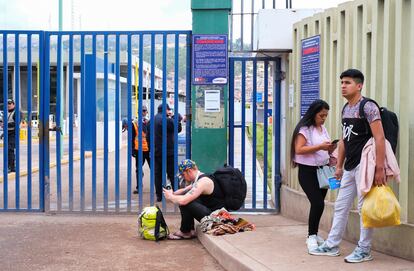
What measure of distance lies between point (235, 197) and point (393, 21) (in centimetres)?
275

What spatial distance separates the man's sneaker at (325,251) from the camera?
5772 millimetres

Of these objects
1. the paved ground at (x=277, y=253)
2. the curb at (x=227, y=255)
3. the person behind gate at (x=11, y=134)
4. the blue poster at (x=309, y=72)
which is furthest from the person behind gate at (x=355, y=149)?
the person behind gate at (x=11, y=134)

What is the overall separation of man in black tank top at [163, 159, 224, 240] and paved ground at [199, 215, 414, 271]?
0.97 ft

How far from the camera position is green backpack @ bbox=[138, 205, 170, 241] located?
23.8 feet

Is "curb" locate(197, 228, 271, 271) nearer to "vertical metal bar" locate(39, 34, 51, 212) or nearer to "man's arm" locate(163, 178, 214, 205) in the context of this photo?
"man's arm" locate(163, 178, 214, 205)

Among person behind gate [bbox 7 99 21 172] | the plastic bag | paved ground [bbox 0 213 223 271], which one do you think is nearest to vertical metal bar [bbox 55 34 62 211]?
paved ground [bbox 0 213 223 271]

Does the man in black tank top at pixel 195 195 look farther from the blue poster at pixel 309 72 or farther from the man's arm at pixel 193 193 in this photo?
the blue poster at pixel 309 72

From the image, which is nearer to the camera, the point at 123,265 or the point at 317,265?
the point at 317,265

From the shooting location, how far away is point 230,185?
284 inches

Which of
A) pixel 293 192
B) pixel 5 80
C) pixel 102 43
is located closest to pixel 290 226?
pixel 293 192

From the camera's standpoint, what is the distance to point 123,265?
6195 mm

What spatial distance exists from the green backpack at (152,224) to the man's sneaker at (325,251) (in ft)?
6.88

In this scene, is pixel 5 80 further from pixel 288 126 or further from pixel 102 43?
pixel 288 126

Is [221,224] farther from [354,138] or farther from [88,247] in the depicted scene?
[354,138]
